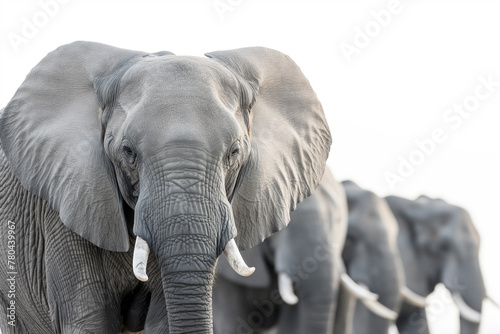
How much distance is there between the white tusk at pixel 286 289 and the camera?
21.3ft

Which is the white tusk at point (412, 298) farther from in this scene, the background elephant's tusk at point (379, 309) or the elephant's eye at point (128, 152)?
the elephant's eye at point (128, 152)

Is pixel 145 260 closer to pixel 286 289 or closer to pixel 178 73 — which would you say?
pixel 178 73

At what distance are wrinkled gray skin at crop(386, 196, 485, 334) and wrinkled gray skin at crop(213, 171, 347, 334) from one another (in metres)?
1.66

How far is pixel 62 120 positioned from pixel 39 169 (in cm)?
16

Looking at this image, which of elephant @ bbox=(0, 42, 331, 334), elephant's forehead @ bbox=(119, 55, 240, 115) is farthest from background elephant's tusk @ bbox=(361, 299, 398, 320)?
elephant's forehead @ bbox=(119, 55, 240, 115)

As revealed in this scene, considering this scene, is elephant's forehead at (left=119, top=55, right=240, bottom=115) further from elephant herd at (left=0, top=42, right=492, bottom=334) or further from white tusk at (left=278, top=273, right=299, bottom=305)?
white tusk at (left=278, top=273, right=299, bottom=305)

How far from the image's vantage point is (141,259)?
2725 mm

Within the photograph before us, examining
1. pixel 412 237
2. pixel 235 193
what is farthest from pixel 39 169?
pixel 412 237

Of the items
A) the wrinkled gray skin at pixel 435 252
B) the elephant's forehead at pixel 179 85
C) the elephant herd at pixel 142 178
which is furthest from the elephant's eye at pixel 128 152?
the wrinkled gray skin at pixel 435 252

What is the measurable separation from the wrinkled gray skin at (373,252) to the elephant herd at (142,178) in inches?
159

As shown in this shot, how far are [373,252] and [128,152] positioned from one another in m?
5.04

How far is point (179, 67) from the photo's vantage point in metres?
2.97

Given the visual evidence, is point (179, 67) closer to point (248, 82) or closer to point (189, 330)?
point (248, 82)

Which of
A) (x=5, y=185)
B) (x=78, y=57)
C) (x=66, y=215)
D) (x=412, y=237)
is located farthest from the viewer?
(x=412, y=237)
